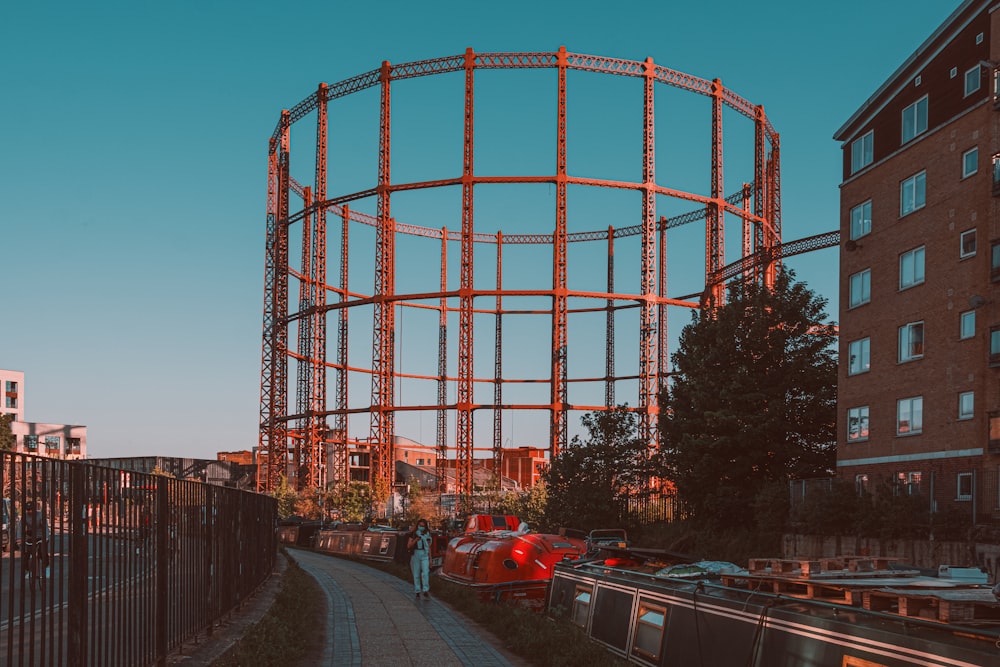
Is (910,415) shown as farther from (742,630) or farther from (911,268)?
(742,630)

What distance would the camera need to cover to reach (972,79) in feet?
104

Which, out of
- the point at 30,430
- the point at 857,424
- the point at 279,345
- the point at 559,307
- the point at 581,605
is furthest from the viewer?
the point at 30,430

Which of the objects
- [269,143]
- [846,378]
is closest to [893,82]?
[846,378]

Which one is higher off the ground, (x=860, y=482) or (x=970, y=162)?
(x=970, y=162)

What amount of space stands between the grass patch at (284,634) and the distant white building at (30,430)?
3709 inches

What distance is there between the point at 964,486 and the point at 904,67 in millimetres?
13459

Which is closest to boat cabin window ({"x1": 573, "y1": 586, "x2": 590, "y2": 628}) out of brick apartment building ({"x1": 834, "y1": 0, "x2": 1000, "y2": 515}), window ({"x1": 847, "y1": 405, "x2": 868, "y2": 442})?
brick apartment building ({"x1": 834, "y1": 0, "x2": 1000, "y2": 515})

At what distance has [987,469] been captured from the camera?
96.7 ft

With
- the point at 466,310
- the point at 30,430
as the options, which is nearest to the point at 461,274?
the point at 466,310

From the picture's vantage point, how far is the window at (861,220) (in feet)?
120

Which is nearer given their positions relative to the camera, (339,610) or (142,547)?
(142,547)

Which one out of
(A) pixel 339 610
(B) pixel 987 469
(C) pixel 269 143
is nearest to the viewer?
(A) pixel 339 610

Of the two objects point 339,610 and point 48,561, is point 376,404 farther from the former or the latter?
point 48,561

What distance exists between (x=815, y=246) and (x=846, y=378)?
1543 cm
